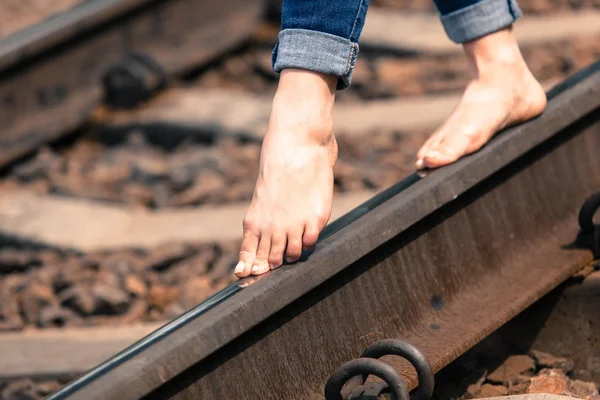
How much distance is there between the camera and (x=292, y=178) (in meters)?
2.20

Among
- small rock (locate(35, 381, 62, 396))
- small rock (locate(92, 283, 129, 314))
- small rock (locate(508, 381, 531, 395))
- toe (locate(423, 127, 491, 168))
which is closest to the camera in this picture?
small rock (locate(508, 381, 531, 395))

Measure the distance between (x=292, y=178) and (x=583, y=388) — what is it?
729 millimetres

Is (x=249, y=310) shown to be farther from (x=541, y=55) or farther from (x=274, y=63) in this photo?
(x=541, y=55)

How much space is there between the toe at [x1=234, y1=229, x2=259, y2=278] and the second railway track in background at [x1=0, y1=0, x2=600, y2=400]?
0.09 metres

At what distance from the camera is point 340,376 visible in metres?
1.92

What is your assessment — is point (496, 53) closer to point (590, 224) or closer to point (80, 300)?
point (590, 224)

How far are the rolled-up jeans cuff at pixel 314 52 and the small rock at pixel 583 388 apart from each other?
2.63 feet

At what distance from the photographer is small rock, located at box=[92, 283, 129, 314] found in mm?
3338

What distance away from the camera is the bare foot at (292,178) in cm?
211

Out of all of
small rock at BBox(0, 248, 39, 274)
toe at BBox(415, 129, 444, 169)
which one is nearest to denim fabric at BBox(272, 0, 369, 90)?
toe at BBox(415, 129, 444, 169)

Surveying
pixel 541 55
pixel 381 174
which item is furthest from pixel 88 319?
pixel 541 55

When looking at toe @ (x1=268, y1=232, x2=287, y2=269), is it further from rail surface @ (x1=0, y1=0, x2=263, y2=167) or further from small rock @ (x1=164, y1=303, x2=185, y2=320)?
rail surface @ (x1=0, y1=0, x2=263, y2=167)

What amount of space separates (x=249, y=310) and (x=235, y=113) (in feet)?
10.5

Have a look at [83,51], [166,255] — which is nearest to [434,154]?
[166,255]
